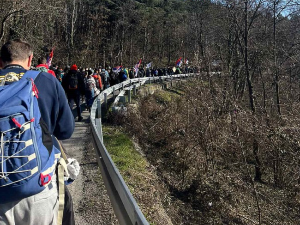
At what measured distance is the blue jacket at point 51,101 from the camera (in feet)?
7.64

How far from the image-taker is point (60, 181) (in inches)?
90.5

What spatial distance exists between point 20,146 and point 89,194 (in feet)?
11.3

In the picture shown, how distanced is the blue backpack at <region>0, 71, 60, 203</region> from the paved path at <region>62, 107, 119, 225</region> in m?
1.03

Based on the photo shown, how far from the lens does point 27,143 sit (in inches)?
75.9

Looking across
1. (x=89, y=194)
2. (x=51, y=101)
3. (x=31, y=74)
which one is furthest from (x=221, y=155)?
(x=31, y=74)

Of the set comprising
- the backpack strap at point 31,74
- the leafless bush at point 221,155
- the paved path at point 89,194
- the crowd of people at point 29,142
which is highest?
the backpack strap at point 31,74

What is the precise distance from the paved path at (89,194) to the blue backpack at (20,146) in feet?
3.36

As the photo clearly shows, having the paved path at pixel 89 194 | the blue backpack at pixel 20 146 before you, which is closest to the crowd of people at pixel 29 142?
the blue backpack at pixel 20 146

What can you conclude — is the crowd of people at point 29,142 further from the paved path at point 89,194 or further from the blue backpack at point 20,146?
the paved path at point 89,194

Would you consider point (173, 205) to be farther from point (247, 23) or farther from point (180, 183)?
point (247, 23)

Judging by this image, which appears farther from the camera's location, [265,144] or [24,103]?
[265,144]

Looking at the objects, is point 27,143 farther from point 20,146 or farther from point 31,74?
point 31,74

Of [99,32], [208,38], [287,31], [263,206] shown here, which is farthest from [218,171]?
[99,32]

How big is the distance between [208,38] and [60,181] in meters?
31.3
